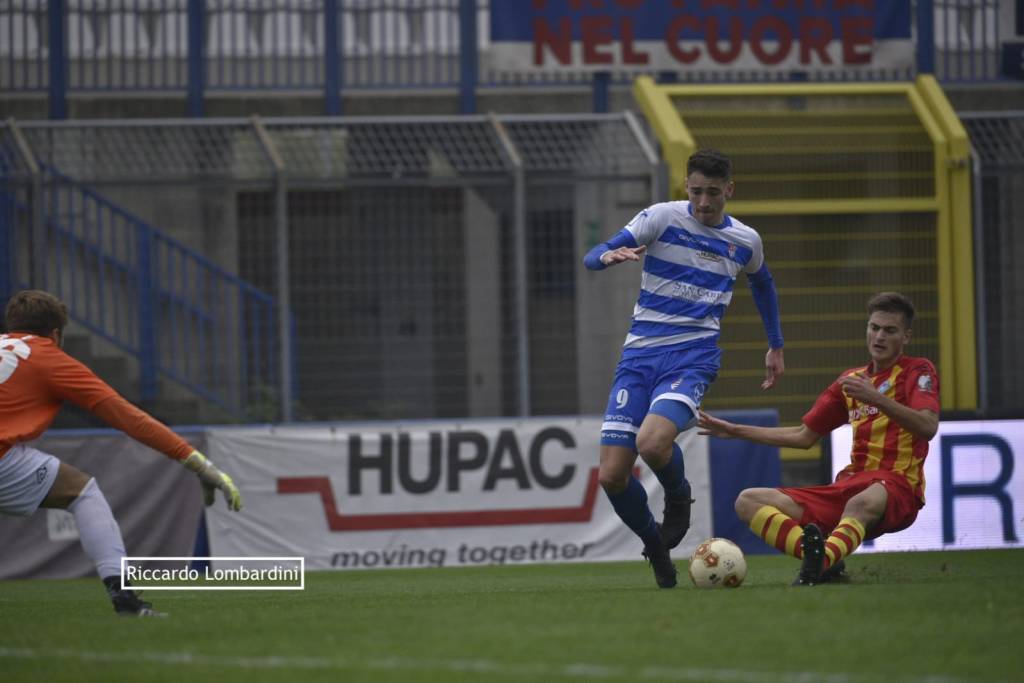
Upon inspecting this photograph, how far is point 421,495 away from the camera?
12.8 metres

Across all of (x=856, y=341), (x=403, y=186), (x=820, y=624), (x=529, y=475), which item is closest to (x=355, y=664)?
(x=820, y=624)

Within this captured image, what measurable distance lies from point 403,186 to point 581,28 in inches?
145

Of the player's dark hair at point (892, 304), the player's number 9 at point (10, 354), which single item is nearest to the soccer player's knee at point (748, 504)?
the player's dark hair at point (892, 304)

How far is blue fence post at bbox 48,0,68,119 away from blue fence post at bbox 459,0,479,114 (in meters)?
4.13

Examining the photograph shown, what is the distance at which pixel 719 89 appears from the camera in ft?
48.9

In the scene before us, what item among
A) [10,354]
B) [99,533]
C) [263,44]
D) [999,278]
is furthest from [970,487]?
[263,44]

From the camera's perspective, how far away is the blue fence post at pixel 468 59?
1627cm

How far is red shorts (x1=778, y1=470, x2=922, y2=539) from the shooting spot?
24.7ft

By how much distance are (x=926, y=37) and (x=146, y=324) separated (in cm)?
886

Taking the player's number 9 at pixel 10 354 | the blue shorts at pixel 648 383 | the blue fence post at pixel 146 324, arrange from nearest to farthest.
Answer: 1. the player's number 9 at pixel 10 354
2. the blue shorts at pixel 648 383
3. the blue fence post at pixel 146 324

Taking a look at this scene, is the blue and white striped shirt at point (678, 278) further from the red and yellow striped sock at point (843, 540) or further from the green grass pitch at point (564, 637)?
the green grass pitch at point (564, 637)

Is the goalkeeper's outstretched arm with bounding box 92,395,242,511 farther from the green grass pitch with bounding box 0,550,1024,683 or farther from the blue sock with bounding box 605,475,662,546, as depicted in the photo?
the blue sock with bounding box 605,475,662,546

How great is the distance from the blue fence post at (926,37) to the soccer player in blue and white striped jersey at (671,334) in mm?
9583

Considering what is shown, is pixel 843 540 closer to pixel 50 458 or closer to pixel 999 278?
pixel 50 458
